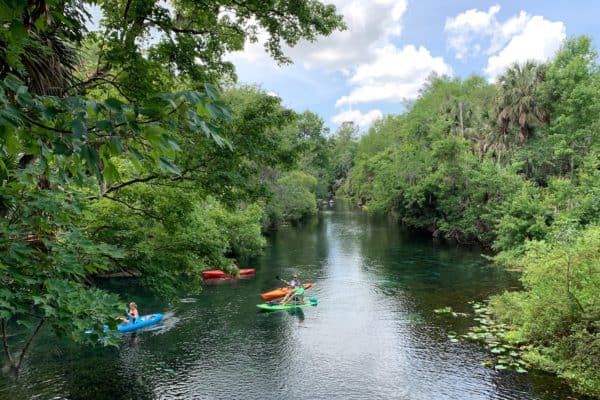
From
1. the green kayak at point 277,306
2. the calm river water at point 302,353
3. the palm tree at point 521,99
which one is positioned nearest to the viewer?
the calm river water at point 302,353

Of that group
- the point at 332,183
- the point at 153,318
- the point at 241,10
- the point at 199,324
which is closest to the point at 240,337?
the point at 199,324

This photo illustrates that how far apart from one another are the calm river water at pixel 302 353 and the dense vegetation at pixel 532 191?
1.59 meters

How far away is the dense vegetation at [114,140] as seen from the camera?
6.43ft

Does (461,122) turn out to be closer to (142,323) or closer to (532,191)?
(532,191)

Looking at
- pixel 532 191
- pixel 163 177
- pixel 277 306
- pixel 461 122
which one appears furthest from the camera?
pixel 461 122

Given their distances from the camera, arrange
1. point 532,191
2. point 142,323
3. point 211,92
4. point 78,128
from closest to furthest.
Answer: point 78,128 < point 211,92 < point 142,323 < point 532,191

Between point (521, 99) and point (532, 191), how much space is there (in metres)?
9.28

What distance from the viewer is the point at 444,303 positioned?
740 inches

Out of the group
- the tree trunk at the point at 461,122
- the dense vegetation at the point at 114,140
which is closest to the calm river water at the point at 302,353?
the dense vegetation at the point at 114,140

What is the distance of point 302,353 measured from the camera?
1407cm

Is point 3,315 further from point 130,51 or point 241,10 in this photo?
point 241,10

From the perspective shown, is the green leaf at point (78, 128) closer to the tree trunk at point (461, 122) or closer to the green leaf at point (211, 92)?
the green leaf at point (211, 92)

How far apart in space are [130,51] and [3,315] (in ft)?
13.8

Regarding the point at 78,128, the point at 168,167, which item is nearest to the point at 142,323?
the point at 168,167
